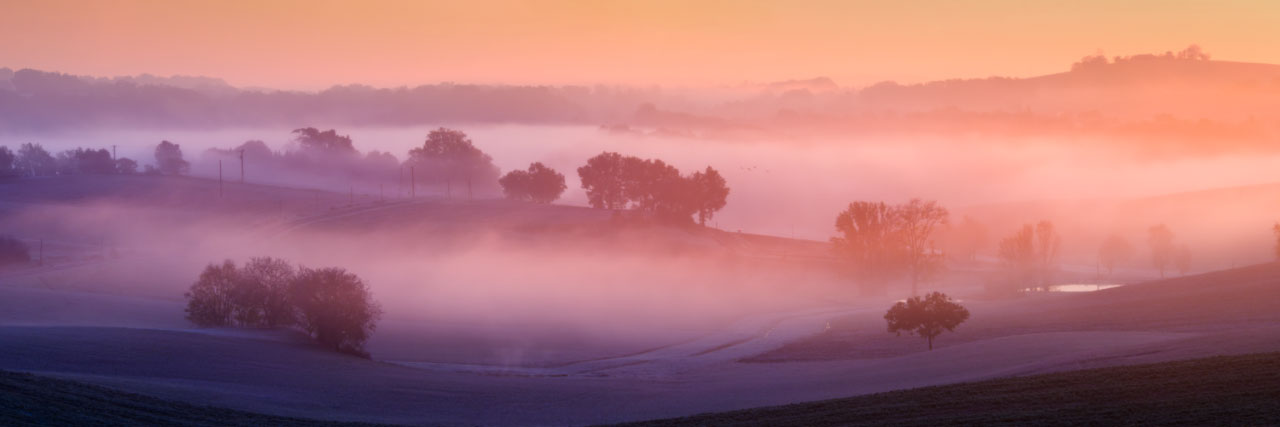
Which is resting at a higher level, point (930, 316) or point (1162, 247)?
point (1162, 247)

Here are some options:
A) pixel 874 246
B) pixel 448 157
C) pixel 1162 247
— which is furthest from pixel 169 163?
pixel 1162 247

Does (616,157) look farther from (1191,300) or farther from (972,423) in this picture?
(972,423)

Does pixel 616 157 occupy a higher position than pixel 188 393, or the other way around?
pixel 616 157

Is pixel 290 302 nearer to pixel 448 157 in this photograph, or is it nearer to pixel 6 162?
pixel 448 157

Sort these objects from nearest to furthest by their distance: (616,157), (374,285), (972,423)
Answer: (972,423)
(374,285)
(616,157)

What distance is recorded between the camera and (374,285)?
302 feet

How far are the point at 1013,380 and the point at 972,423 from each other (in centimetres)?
739

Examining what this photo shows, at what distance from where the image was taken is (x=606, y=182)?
144 m

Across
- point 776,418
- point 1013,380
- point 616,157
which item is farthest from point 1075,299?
point 616,157

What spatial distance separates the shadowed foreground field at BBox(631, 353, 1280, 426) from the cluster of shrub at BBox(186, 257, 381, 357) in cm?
2942

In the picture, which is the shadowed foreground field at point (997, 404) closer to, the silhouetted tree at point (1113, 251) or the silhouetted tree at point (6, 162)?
the silhouetted tree at point (1113, 251)

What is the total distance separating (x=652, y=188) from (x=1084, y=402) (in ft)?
387

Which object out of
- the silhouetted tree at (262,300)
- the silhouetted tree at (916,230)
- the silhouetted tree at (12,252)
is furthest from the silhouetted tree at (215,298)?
the silhouetted tree at (916,230)

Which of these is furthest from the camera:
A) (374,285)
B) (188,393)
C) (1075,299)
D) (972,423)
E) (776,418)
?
(374,285)
